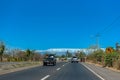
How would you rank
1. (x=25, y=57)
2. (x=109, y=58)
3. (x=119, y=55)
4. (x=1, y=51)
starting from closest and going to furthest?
(x=119, y=55) < (x=109, y=58) < (x=1, y=51) < (x=25, y=57)

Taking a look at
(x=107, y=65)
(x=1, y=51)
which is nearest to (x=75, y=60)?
(x=1, y=51)

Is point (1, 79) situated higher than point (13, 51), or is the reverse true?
point (13, 51)

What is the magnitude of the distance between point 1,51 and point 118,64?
182ft

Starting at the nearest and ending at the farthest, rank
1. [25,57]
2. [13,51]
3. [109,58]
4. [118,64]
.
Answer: [118,64] < [109,58] < [25,57] < [13,51]

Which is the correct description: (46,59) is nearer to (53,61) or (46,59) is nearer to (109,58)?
(53,61)

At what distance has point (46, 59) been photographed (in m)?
56.3

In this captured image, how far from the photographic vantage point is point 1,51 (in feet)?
304

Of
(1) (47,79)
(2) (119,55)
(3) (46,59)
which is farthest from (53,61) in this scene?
(1) (47,79)

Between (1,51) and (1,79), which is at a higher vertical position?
(1,51)

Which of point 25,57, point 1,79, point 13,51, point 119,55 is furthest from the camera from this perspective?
point 13,51

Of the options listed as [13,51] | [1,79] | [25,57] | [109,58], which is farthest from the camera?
[13,51]

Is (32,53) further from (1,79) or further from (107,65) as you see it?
(1,79)

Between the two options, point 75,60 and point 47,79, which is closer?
point 47,79

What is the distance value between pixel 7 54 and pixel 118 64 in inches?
3159
